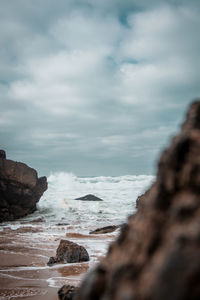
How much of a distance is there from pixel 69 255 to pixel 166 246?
21.8 ft

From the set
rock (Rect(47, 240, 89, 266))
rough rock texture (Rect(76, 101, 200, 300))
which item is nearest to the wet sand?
rock (Rect(47, 240, 89, 266))

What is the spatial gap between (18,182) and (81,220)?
18.8 ft

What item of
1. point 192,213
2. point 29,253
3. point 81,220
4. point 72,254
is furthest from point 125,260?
point 81,220

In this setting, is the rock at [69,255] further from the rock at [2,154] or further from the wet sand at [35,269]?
the rock at [2,154]

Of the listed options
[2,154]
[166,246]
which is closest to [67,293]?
[166,246]

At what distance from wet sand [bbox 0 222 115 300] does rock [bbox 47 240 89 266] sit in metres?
0.27

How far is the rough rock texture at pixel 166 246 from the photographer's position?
1.33 metres

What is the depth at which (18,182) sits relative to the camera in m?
20.5

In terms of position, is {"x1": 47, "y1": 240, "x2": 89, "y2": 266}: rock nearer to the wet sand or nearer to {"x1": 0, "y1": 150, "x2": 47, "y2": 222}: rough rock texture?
the wet sand

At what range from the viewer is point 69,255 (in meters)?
7.53

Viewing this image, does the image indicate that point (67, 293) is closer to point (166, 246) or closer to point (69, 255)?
point (166, 246)

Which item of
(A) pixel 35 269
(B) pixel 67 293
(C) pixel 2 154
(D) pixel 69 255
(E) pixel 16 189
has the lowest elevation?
(A) pixel 35 269

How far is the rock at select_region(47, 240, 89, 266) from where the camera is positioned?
744 cm

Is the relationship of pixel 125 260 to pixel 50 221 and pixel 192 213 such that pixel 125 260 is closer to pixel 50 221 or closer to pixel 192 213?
pixel 192 213
